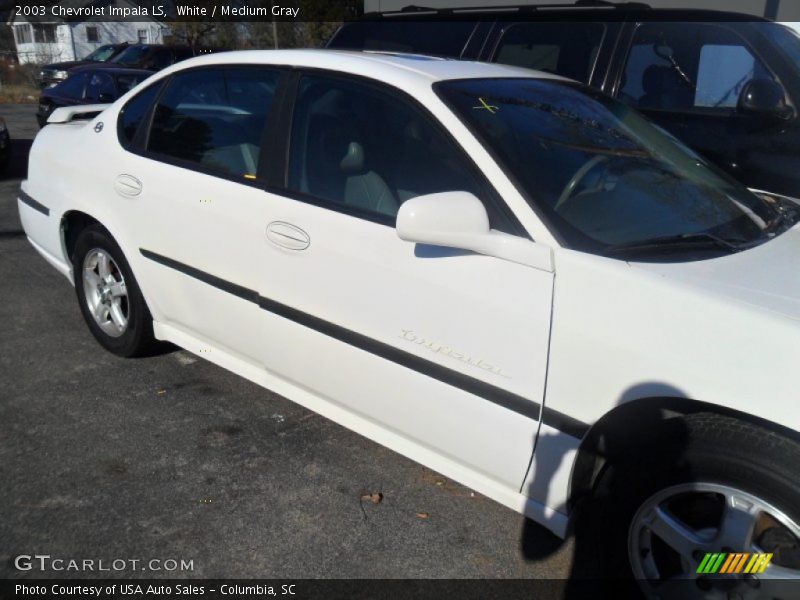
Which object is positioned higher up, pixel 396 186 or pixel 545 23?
pixel 545 23

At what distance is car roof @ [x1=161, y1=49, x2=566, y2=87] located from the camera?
2.87 metres

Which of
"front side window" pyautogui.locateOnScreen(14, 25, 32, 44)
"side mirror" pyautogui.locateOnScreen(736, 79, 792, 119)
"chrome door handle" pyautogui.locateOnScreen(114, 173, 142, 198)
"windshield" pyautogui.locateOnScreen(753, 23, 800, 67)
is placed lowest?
"front side window" pyautogui.locateOnScreen(14, 25, 32, 44)

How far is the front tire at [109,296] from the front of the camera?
3.88 meters

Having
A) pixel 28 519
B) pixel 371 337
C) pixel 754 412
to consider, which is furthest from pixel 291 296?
pixel 754 412

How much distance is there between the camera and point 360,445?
3.35m

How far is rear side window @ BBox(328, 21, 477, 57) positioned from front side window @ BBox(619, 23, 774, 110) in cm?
130

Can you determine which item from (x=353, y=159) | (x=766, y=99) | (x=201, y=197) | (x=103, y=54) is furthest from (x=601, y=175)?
(x=103, y=54)

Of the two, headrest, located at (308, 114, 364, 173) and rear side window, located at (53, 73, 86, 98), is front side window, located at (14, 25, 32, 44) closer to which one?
rear side window, located at (53, 73, 86, 98)

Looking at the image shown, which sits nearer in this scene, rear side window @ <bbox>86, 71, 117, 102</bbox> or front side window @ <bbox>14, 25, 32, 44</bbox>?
rear side window @ <bbox>86, 71, 117, 102</bbox>

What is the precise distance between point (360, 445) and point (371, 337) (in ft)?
2.67

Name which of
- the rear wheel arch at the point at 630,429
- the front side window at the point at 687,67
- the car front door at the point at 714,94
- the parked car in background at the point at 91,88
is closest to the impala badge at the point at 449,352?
the rear wheel arch at the point at 630,429

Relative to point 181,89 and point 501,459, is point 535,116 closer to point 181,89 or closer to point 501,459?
point 501,459

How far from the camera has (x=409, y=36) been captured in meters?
5.92

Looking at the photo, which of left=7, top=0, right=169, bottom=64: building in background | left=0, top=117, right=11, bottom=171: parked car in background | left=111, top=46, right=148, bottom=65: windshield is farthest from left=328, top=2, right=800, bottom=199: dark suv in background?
left=7, top=0, right=169, bottom=64: building in background
